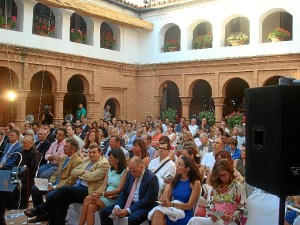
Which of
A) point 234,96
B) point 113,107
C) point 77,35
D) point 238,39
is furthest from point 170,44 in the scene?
point 77,35

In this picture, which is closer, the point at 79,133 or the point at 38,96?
the point at 79,133

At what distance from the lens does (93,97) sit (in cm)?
1730

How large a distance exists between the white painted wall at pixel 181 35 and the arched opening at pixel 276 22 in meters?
1.30

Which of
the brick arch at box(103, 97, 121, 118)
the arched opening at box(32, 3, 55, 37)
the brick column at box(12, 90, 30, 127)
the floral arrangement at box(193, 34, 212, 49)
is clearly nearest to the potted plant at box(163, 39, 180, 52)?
the floral arrangement at box(193, 34, 212, 49)

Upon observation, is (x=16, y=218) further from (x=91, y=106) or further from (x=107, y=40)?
(x=107, y=40)

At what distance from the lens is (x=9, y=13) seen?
14555 millimetres

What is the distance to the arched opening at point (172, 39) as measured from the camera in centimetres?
1877

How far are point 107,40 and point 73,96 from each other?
361cm

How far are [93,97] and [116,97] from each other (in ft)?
4.96

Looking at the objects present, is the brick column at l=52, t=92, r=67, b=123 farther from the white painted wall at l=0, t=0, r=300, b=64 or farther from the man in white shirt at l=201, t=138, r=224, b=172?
the man in white shirt at l=201, t=138, r=224, b=172

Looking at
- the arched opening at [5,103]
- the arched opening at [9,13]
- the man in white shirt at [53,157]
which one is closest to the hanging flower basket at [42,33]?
the arched opening at [9,13]

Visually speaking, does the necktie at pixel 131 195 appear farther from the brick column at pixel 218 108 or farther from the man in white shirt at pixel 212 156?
the brick column at pixel 218 108

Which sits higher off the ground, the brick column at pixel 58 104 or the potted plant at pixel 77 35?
the potted plant at pixel 77 35

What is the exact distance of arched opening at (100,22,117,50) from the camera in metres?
18.0
